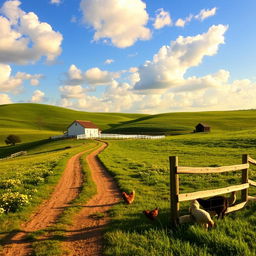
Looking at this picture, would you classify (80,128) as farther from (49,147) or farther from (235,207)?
(235,207)

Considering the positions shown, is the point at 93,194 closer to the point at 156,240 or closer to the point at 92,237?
the point at 92,237

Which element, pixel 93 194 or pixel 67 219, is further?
pixel 93 194

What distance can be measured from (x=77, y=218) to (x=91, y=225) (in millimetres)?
1078

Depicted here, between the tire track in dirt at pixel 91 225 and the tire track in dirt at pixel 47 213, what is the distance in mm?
1191

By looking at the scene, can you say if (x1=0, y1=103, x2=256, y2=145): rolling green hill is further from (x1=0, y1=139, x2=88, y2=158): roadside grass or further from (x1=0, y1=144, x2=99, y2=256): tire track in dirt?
(x1=0, y1=144, x2=99, y2=256): tire track in dirt

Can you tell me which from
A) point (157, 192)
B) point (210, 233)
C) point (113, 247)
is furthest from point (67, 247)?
point (157, 192)

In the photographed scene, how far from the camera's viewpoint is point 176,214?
873 cm

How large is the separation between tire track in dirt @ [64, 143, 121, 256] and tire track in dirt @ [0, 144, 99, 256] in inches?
46.9

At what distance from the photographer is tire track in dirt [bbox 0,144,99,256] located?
815 centimetres

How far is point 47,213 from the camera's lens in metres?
11.3

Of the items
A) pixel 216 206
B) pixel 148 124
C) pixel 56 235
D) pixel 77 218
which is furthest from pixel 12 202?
pixel 148 124

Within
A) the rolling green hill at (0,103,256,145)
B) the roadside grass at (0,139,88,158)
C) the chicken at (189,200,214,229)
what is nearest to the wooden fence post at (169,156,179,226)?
the chicken at (189,200,214,229)

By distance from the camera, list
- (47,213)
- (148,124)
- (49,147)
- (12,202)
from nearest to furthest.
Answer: (47,213)
(12,202)
(49,147)
(148,124)

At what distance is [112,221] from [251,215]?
557 cm
